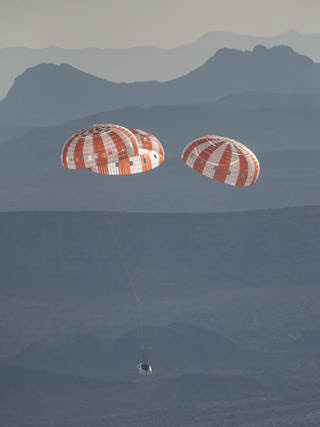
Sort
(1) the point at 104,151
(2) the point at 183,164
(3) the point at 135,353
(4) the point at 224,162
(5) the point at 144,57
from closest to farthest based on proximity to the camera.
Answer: (1) the point at 104,151
(4) the point at 224,162
(3) the point at 135,353
(5) the point at 144,57
(2) the point at 183,164

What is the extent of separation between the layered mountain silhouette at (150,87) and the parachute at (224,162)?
68.9 m

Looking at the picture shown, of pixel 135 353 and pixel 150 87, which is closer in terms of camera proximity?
pixel 135 353

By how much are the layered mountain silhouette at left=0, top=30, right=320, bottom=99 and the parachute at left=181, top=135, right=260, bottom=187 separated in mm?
43818

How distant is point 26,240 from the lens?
201 ft

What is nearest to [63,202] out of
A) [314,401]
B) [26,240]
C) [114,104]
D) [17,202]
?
[17,202]

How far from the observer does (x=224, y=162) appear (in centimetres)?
2458

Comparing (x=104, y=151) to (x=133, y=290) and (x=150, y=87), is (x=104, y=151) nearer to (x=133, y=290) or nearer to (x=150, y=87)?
(x=133, y=290)

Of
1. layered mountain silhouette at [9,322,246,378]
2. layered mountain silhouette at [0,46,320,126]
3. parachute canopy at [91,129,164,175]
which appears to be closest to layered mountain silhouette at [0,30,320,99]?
layered mountain silhouette at [0,46,320,126]

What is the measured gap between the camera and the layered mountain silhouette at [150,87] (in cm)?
10125

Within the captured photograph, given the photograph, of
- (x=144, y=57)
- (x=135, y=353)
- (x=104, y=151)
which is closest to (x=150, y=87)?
(x=144, y=57)

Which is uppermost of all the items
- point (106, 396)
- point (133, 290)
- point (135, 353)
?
point (133, 290)

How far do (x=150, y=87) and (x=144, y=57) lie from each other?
26.3 meters

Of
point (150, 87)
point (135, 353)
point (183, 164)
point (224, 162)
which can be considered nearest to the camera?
point (224, 162)

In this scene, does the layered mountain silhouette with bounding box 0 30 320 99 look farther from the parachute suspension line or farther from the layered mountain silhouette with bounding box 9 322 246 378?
the layered mountain silhouette with bounding box 9 322 246 378
